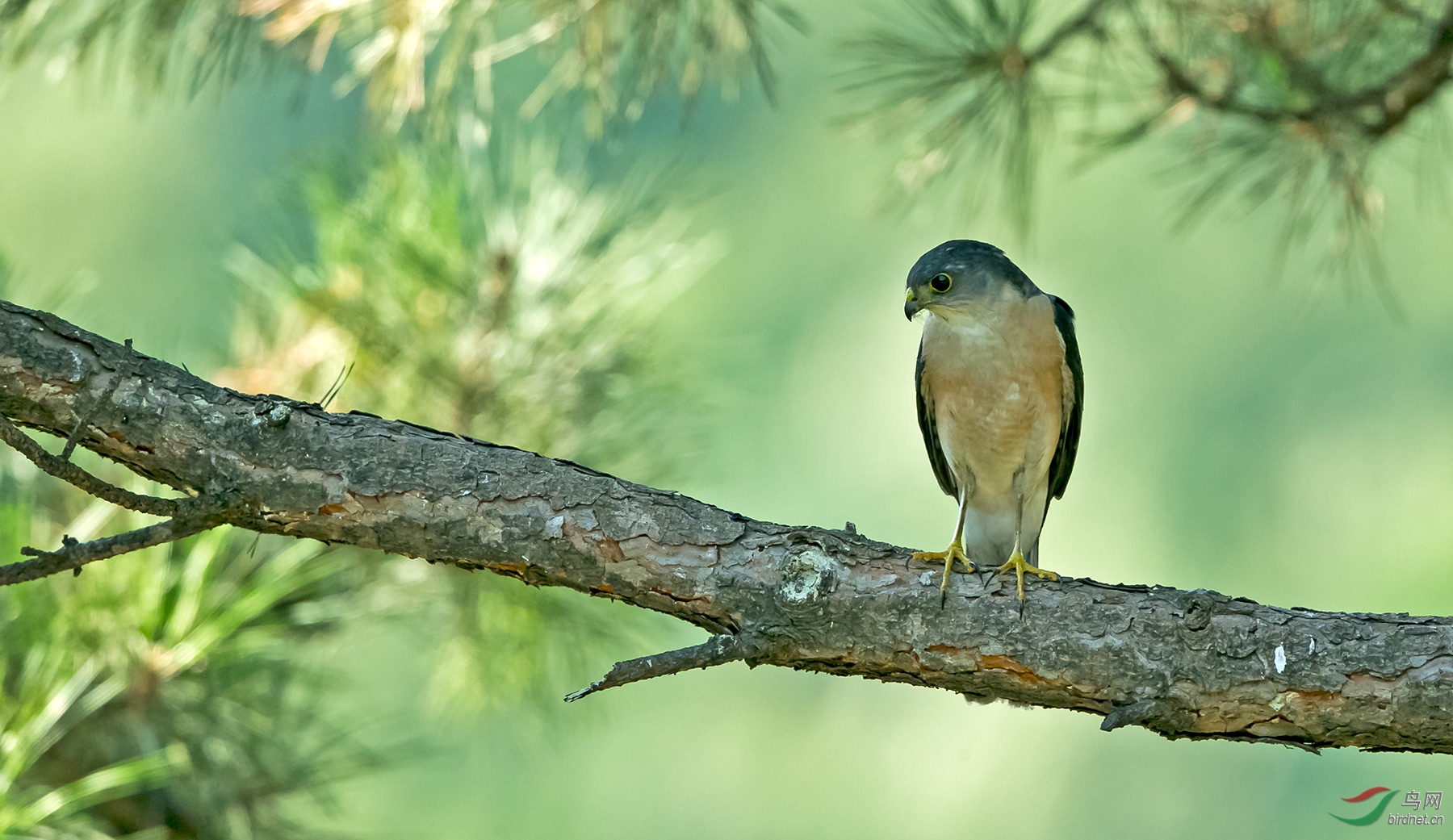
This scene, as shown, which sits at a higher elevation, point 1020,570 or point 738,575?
point 1020,570

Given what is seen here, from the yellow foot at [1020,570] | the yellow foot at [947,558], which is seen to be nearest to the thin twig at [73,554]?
the yellow foot at [947,558]

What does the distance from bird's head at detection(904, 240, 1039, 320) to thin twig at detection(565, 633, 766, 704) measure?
0.88 m

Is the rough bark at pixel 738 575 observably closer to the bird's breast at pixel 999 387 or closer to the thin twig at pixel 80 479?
the thin twig at pixel 80 479

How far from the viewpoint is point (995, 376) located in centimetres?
204

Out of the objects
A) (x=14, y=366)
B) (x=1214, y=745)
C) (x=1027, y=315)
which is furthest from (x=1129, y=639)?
(x=1214, y=745)

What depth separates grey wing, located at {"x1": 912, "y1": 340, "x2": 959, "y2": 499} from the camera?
2193 mm

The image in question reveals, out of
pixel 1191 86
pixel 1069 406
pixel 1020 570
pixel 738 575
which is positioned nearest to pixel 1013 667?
pixel 1020 570

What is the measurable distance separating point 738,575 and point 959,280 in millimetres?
875

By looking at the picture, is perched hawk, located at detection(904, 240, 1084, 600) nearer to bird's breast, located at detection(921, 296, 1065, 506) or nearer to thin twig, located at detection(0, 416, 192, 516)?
bird's breast, located at detection(921, 296, 1065, 506)

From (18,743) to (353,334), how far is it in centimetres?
92

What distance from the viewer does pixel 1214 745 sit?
5.60 metres

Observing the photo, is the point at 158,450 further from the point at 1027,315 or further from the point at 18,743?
the point at 1027,315

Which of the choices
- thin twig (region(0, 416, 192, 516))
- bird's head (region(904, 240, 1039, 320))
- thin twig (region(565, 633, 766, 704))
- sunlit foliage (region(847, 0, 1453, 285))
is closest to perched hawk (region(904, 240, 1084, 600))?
bird's head (region(904, 240, 1039, 320))

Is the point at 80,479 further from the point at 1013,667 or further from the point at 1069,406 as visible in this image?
the point at 1069,406
